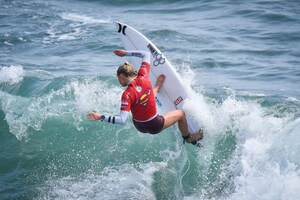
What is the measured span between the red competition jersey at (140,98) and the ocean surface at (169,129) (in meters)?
1.19

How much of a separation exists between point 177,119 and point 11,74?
6462 mm

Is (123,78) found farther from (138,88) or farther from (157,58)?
(157,58)

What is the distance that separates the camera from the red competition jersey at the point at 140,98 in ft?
24.2

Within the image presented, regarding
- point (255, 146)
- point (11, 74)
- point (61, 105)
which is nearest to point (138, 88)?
point (255, 146)

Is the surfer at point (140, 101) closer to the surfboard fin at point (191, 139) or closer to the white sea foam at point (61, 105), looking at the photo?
the surfboard fin at point (191, 139)

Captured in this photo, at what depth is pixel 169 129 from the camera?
993cm

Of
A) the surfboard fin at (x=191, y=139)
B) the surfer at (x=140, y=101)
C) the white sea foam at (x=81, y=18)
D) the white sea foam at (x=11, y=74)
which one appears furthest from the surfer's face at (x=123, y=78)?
the white sea foam at (x=81, y=18)

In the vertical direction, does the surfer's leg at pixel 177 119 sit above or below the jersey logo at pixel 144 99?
below

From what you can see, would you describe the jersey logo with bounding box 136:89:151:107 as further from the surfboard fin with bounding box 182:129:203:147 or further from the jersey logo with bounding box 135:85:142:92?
the surfboard fin with bounding box 182:129:203:147

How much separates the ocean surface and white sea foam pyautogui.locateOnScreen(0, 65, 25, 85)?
0.15 feet

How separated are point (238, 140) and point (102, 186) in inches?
105

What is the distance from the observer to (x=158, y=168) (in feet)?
29.3

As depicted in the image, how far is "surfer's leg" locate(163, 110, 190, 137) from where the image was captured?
26.3ft

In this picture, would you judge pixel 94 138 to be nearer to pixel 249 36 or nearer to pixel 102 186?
pixel 102 186
